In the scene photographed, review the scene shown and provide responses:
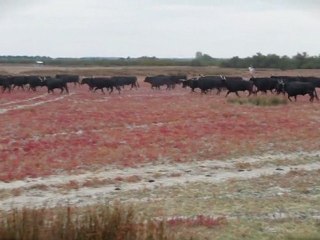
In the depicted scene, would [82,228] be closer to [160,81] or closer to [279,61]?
[160,81]

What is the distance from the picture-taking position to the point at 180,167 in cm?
1491

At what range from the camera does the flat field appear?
396 inches

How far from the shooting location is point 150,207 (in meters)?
10.3

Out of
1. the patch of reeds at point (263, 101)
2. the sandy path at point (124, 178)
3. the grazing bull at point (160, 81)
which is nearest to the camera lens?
the sandy path at point (124, 178)

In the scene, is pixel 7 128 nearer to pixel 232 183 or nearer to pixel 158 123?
pixel 158 123

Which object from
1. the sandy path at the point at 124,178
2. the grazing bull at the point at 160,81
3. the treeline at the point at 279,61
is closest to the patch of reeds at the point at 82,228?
the sandy path at the point at 124,178

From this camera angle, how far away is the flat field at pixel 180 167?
33.0 ft

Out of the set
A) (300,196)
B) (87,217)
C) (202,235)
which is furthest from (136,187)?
(87,217)

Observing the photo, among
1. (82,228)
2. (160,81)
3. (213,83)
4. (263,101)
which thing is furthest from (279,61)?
(82,228)

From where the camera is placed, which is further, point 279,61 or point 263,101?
point 279,61

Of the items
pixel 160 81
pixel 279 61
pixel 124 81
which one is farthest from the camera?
pixel 279 61

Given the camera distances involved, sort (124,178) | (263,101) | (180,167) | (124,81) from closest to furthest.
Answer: (124,178)
(180,167)
(263,101)
(124,81)

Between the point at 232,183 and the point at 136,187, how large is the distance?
7.10 ft

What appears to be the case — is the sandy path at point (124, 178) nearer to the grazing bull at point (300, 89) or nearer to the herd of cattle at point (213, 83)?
the grazing bull at point (300, 89)
